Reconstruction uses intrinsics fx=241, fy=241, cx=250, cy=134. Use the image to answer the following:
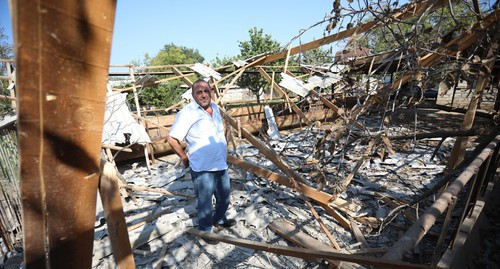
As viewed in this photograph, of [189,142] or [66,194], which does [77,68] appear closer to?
[66,194]

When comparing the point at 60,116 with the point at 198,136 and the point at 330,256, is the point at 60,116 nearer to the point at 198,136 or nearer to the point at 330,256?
the point at 330,256

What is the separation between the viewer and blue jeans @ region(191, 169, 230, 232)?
2.89 m

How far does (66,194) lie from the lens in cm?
64

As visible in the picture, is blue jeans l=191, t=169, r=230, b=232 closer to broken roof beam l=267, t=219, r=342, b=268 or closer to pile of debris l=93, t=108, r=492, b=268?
pile of debris l=93, t=108, r=492, b=268

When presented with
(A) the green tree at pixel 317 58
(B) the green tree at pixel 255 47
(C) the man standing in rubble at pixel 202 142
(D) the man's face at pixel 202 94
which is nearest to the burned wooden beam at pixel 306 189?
(C) the man standing in rubble at pixel 202 142

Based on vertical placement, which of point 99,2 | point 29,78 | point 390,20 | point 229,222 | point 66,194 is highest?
A: point 390,20

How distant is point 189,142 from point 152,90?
51.0ft

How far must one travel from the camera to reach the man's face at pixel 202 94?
2889 mm

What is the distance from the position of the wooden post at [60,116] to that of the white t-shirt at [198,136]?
6.82 ft

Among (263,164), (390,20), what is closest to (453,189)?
(390,20)

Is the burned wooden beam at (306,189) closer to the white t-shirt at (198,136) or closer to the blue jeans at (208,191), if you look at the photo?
the blue jeans at (208,191)

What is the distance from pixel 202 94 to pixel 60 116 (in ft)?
7.81

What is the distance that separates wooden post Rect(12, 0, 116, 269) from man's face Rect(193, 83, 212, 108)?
2264 millimetres

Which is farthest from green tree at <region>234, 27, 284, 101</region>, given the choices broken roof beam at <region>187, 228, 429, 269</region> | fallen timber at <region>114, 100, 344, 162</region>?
broken roof beam at <region>187, 228, 429, 269</region>
